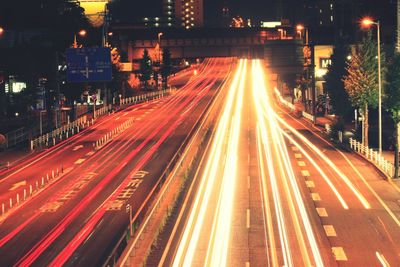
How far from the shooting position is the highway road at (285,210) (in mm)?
25547

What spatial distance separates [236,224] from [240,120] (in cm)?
4917

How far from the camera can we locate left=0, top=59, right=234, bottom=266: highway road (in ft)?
91.9

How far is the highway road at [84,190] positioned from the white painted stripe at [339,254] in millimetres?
9499

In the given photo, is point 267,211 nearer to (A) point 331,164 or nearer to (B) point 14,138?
(A) point 331,164

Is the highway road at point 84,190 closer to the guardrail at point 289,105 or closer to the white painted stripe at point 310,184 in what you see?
the white painted stripe at point 310,184

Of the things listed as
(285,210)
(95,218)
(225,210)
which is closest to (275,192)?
(285,210)

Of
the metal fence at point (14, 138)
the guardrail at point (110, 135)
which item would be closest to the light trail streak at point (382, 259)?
the guardrail at point (110, 135)

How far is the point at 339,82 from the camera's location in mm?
73875

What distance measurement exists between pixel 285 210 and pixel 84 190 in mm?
13860

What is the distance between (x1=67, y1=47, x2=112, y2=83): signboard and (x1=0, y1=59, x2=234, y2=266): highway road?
6.24 meters

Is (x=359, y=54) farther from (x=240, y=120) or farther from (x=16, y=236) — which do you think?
(x=16, y=236)

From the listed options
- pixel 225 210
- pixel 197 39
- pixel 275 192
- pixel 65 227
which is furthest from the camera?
pixel 197 39

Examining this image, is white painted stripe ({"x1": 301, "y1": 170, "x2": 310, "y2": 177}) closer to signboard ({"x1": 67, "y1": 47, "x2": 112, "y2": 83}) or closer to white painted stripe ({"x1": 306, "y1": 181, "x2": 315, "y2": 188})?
white painted stripe ({"x1": 306, "y1": 181, "x2": 315, "y2": 188})

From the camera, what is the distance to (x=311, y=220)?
31375 mm
